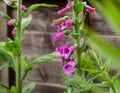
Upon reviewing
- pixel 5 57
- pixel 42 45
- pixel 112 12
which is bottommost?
pixel 42 45

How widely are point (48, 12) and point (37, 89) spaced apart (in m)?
0.60

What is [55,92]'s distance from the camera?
7.77 feet

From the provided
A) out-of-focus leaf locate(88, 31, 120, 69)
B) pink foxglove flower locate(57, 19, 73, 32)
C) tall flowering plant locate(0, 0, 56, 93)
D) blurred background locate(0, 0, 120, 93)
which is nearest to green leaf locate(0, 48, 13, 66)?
tall flowering plant locate(0, 0, 56, 93)

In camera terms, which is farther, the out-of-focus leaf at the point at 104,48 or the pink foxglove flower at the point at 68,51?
the pink foxglove flower at the point at 68,51

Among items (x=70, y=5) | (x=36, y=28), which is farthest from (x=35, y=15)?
(x=70, y=5)

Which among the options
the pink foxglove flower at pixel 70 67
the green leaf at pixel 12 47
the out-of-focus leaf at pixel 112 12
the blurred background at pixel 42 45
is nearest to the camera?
the out-of-focus leaf at pixel 112 12

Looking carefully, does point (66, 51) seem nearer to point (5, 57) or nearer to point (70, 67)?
point (70, 67)

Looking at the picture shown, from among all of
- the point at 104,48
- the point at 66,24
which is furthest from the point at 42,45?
the point at 104,48

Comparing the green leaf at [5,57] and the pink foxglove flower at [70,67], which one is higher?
the pink foxglove flower at [70,67]

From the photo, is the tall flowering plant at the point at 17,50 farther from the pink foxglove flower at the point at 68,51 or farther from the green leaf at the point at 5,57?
the pink foxglove flower at the point at 68,51

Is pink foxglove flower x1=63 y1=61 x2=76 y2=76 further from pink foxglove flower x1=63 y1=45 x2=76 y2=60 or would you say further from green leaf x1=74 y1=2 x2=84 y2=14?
green leaf x1=74 y1=2 x2=84 y2=14

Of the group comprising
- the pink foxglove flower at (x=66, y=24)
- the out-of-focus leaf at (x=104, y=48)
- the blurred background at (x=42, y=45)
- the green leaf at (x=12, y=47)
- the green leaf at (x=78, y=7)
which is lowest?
the blurred background at (x=42, y=45)

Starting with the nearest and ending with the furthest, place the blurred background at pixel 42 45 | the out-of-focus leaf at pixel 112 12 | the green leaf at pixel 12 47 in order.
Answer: the out-of-focus leaf at pixel 112 12 → the green leaf at pixel 12 47 → the blurred background at pixel 42 45

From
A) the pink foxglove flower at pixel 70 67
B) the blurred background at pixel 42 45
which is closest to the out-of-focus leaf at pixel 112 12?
the pink foxglove flower at pixel 70 67
